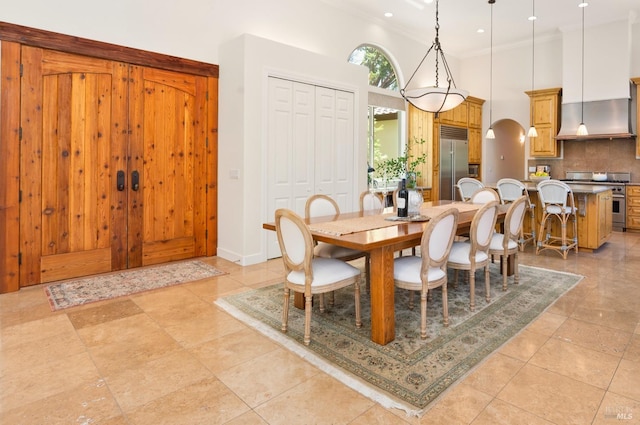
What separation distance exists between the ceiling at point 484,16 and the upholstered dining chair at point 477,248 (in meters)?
4.51

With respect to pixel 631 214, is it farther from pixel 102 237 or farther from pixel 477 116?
pixel 102 237

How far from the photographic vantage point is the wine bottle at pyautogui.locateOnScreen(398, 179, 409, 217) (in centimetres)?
331

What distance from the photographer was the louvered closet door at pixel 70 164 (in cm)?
378

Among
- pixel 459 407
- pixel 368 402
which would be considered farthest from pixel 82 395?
pixel 459 407

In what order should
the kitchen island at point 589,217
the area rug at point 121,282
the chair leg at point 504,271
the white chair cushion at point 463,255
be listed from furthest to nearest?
the kitchen island at point 589,217, the chair leg at point 504,271, the area rug at point 121,282, the white chair cushion at point 463,255

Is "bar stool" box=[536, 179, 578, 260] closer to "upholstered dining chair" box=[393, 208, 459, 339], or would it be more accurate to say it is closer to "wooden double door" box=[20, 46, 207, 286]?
"upholstered dining chair" box=[393, 208, 459, 339]

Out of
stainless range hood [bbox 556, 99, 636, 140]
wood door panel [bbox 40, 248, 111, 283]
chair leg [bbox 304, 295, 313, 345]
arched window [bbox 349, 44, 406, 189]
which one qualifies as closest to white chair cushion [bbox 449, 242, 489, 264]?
chair leg [bbox 304, 295, 313, 345]

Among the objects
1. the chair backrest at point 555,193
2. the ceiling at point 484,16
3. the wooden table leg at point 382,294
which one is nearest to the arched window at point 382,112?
the ceiling at point 484,16

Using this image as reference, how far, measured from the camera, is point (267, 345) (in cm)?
258

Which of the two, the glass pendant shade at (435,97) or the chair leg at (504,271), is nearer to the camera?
the chair leg at (504,271)

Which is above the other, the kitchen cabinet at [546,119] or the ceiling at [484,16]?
the ceiling at [484,16]

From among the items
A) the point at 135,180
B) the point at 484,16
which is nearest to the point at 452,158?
the point at 484,16

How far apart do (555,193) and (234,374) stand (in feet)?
15.3

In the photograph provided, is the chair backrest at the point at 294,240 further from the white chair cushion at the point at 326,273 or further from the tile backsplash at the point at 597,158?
the tile backsplash at the point at 597,158
